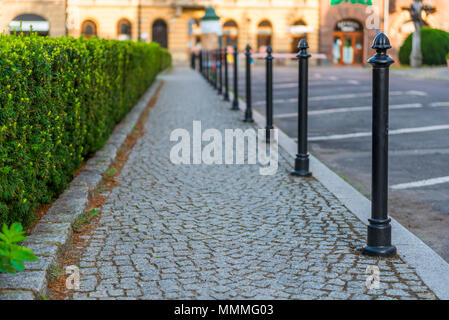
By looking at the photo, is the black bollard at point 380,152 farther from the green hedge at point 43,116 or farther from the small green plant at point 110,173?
the small green plant at point 110,173

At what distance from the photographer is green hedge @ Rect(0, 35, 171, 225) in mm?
3699

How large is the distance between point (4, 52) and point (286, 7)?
4944 cm

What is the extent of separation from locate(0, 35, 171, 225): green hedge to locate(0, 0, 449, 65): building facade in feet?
141

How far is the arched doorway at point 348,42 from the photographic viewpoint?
2014 inches

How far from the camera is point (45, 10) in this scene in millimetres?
47500

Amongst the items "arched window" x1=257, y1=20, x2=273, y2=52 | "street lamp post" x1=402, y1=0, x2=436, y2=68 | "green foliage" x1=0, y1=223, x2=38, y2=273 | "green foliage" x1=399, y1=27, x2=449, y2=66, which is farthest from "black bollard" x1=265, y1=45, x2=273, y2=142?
"arched window" x1=257, y1=20, x2=273, y2=52

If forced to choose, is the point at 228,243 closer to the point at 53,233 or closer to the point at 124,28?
the point at 53,233

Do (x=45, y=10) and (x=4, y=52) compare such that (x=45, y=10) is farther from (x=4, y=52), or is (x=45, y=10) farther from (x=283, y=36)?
(x=4, y=52)

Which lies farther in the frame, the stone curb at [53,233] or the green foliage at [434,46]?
the green foliage at [434,46]

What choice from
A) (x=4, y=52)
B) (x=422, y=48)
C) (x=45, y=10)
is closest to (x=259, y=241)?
(x=4, y=52)

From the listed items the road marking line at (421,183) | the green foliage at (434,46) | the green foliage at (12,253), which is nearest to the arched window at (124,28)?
the green foliage at (434,46)

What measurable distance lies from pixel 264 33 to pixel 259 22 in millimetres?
945

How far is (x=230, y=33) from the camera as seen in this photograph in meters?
50.8

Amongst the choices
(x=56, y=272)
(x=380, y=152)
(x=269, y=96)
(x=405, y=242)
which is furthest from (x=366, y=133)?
(x=56, y=272)
